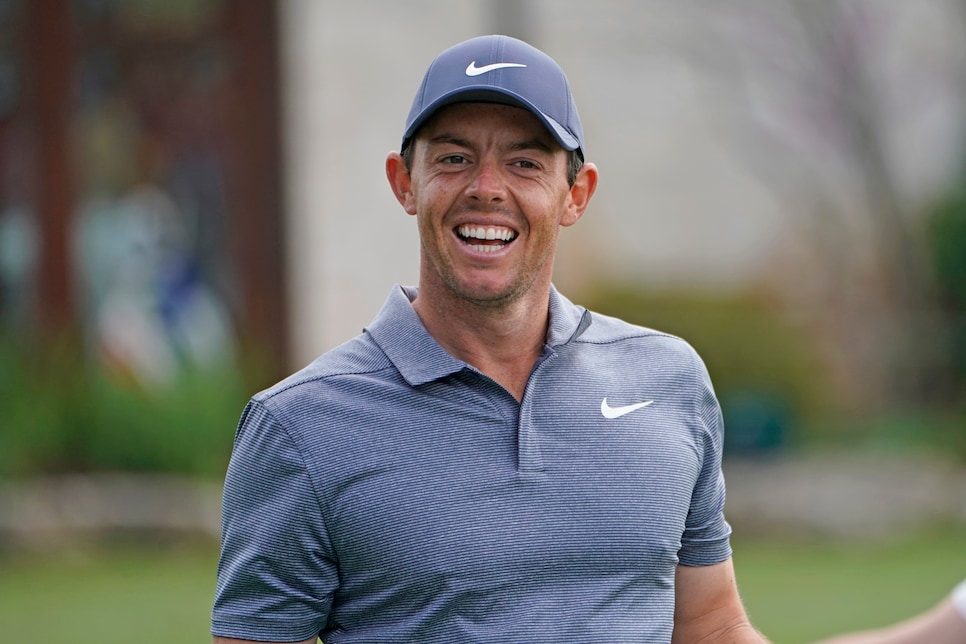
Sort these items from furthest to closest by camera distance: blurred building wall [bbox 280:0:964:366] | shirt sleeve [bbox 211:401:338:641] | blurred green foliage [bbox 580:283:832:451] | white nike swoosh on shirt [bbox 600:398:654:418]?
blurred building wall [bbox 280:0:964:366] < blurred green foliage [bbox 580:283:832:451] < white nike swoosh on shirt [bbox 600:398:654:418] < shirt sleeve [bbox 211:401:338:641]

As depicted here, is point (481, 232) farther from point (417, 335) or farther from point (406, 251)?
point (406, 251)

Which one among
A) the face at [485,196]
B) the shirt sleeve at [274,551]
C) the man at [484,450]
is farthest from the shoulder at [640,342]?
the shirt sleeve at [274,551]

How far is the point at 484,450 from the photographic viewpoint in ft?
9.86

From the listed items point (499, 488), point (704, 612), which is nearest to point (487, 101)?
point (499, 488)

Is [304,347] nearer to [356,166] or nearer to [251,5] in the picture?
[356,166]

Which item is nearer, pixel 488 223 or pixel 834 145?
pixel 488 223

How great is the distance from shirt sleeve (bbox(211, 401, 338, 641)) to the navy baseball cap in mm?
718

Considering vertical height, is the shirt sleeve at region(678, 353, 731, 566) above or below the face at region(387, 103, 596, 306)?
below

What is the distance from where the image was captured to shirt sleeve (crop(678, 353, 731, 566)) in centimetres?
Result: 332

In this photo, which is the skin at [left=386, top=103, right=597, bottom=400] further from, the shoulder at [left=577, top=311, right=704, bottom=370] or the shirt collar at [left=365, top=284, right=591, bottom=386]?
the shoulder at [left=577, top=311, right=704, bottom=370]

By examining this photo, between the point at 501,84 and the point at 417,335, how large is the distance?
1.78 ft

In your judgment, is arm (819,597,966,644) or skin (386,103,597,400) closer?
skin (386,103,597,400)

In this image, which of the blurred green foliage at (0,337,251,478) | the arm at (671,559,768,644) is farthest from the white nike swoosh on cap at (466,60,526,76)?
the blurred green foliage at (0,337,251,478)

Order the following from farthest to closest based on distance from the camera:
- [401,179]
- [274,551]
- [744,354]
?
[744,354], [401,179], [274,551]
